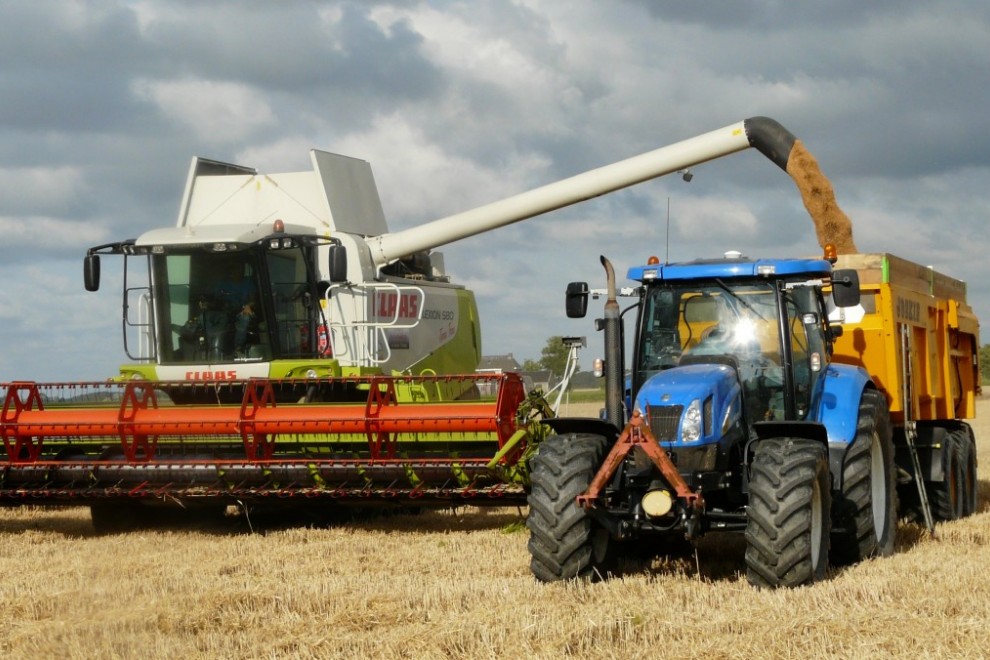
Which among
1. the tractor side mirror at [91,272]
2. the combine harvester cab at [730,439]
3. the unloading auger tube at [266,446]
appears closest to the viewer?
the combine harvester cab at [730,439]

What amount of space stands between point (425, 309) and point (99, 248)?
9.61 ft

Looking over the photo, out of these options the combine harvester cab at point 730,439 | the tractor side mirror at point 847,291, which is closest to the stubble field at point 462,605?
the combine harvester cab at point 730,439

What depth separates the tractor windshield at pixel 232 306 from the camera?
10.8 metres

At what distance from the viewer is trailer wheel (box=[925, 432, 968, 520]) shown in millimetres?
9531

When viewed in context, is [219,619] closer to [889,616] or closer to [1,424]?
[889,616]

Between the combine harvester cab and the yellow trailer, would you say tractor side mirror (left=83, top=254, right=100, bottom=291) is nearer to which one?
the combine harvester cab

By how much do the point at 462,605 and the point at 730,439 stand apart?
1642 mm

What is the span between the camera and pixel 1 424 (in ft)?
31.3

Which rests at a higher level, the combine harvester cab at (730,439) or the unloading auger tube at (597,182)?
the unloading auger tube at (597,182)

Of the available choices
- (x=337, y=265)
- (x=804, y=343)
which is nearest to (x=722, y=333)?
(x=804, y=343)

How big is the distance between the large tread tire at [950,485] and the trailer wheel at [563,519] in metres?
3.93

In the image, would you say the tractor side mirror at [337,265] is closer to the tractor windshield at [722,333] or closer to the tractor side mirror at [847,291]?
the tractor windshield at [722,333]

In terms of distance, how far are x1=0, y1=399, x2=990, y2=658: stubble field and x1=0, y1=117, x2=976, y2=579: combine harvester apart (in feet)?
1.75

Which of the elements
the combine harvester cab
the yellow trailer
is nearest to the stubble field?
the combine harvester cab
